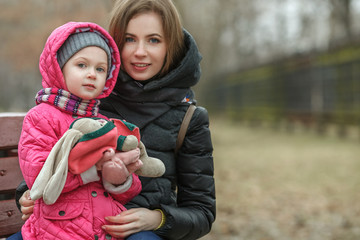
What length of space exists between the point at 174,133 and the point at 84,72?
59 centimetres

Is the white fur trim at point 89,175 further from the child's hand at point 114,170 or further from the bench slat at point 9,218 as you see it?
the bench slat at point 9,218

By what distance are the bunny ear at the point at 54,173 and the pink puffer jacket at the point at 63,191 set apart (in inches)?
2.8

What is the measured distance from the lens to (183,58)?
95.3 inches

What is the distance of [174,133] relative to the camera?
7.69 feet

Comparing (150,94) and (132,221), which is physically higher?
(150,94)

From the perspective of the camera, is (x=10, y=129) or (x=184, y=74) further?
(x=10, y=129)

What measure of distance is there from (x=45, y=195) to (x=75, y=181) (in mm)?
149

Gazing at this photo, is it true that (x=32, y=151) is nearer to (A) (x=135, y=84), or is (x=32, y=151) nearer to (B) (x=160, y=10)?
(A) (x=135, y=84)

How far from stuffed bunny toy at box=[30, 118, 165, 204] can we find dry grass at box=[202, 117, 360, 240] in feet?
11.7

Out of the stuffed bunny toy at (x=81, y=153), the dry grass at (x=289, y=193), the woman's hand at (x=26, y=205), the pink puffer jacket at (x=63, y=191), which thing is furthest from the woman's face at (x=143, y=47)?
the dry grass at (x=289, y=193)

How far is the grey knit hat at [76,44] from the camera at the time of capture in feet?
6.55

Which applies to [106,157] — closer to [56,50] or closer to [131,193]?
[131,193]

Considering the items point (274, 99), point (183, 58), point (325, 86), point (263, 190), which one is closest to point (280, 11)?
point (274, 99)

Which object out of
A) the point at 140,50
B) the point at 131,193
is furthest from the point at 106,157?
the point at 140,50
